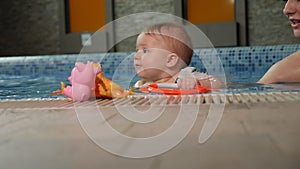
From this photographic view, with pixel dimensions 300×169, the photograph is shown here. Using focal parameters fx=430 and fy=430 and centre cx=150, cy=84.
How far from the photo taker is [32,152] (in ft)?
2.56

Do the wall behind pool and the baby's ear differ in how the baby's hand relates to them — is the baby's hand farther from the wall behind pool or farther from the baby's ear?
the wall behind pool

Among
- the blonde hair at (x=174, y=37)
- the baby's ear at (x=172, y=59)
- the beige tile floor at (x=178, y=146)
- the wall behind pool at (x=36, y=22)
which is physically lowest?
the beige tile floor at (x=178, y=146)

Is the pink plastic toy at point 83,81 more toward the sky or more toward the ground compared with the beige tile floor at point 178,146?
more toward the sky

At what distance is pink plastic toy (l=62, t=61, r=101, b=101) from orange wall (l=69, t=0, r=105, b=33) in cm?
666

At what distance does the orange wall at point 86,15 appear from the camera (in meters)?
8.05

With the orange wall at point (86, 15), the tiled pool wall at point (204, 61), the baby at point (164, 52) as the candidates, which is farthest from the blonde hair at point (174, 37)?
the orange wall at point (86, 15)

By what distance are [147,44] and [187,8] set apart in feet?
16.0

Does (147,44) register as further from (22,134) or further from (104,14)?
(104,14)

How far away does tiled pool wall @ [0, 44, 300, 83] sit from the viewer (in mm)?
4973

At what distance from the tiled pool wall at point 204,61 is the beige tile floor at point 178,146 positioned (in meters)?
3.66

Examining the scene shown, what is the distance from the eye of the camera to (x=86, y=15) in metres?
8.12

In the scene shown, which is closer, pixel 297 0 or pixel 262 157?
pixel 262 157

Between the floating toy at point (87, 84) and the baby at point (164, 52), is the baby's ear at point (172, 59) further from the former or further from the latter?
the floating toy at point (87, 84)

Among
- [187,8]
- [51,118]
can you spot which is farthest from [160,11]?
[51,118]
